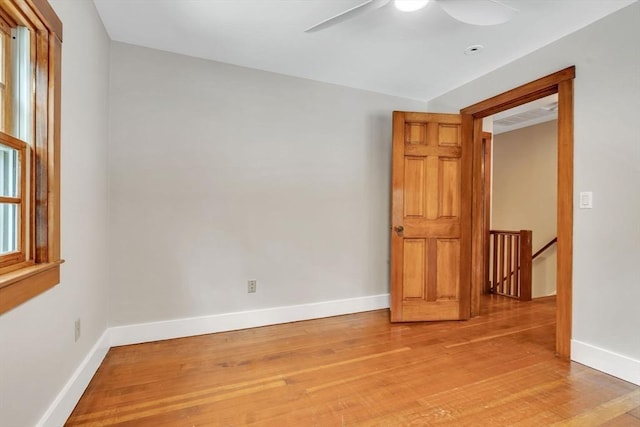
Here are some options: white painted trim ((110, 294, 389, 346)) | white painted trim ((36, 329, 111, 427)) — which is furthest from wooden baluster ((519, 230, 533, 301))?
white painted trim ((36, 329, 111, 427))

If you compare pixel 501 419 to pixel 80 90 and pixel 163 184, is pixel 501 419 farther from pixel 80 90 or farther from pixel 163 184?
pixel 80 90

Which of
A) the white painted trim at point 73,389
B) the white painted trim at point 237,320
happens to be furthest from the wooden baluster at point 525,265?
the white painted trim at point 73,389

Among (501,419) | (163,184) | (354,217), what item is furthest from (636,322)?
(163,184)

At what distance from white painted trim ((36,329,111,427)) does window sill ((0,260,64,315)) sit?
0.56m

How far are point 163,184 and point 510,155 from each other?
553 cm

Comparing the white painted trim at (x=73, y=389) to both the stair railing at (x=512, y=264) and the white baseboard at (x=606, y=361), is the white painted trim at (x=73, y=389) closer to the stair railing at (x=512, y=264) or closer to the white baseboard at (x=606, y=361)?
the white baseboard at (x=606, y=361)

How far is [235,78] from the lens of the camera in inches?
111

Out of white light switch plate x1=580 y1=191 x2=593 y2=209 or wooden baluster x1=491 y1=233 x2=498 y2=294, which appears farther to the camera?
Answer: wooden baluster x1=491 y1=233 x2=498 y2=294

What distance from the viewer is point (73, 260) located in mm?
1691

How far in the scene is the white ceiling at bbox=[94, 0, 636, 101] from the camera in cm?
204

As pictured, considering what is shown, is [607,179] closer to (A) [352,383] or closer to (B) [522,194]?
(A) [352,383]

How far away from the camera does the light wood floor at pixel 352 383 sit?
158cm

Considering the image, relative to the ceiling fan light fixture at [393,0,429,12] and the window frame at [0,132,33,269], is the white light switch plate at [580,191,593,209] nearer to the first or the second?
the ceiling fan light fixture at [393,0,429,12]

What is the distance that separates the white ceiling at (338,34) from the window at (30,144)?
92 centimetres
